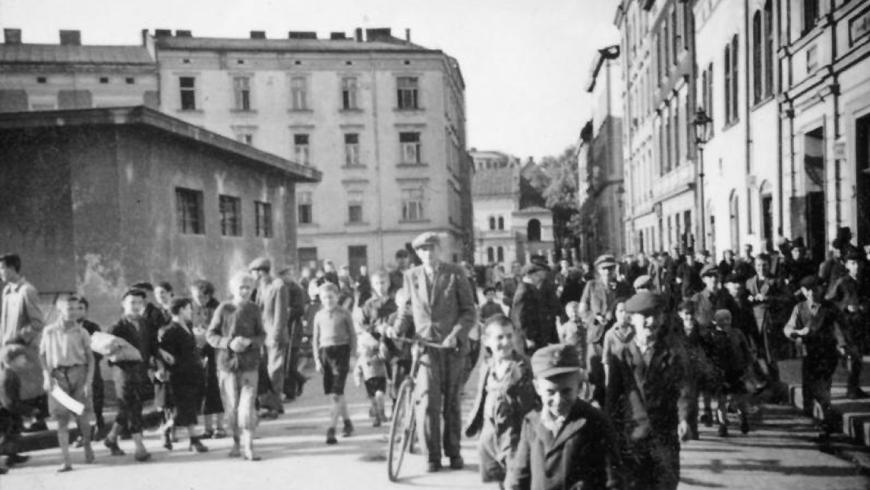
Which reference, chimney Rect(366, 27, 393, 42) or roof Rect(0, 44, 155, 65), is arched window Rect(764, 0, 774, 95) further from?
chimney Rect(366, 27, 393, 42)

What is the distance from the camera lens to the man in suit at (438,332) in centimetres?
646

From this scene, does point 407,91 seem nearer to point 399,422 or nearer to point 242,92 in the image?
point 242,92

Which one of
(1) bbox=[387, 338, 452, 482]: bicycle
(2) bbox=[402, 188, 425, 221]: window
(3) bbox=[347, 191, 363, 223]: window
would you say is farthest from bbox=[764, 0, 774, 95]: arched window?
(3) bbox=[347, 191, 363, 223]: window

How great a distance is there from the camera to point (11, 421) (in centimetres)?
717

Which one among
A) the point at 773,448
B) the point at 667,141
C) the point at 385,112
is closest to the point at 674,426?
the point at 773,448

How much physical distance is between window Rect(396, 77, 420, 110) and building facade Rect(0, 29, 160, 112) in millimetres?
13553

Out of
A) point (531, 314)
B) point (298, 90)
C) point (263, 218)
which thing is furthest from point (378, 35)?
point (531, 314)

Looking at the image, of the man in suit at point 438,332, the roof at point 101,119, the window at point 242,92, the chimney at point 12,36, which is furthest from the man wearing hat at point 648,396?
the window at point 242,92

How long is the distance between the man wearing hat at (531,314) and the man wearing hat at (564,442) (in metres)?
4.87

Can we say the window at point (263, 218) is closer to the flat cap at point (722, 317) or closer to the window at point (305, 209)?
the flat cap at point (722, 317)

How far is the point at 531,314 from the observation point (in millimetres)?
8367

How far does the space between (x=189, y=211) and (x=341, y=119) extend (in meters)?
27.9

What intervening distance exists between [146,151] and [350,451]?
22.9ft

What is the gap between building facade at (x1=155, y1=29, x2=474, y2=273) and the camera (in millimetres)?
40062
